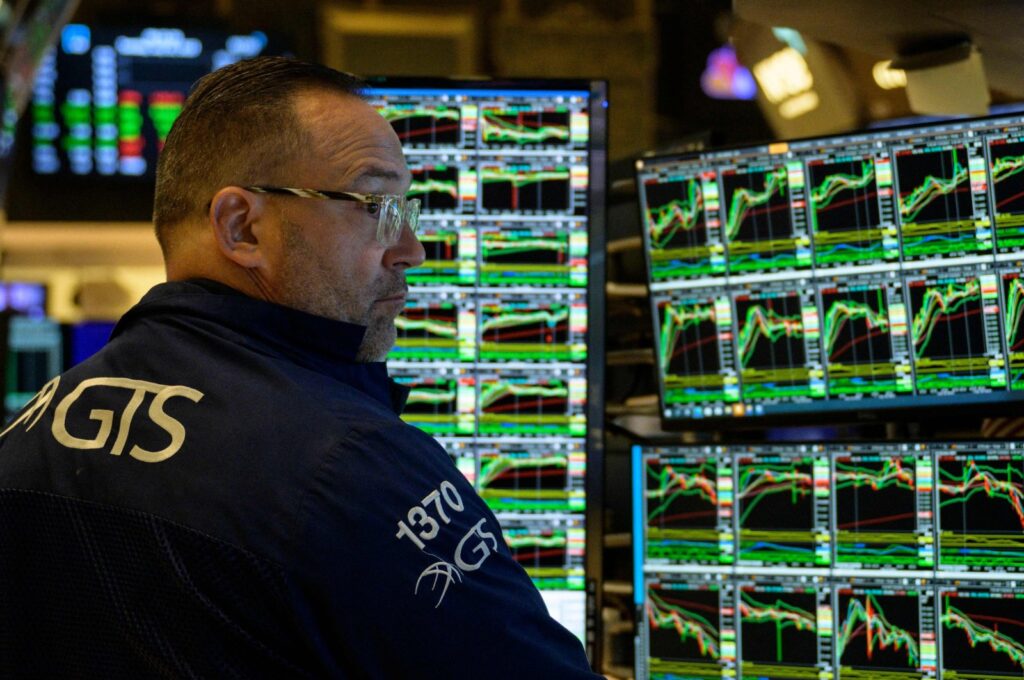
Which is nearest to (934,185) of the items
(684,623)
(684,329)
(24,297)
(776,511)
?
(684,329)

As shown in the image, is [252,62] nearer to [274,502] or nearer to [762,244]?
[274,502]

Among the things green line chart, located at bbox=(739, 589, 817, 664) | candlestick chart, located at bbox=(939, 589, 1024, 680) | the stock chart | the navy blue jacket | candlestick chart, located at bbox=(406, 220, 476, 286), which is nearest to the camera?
the navy blue jacket

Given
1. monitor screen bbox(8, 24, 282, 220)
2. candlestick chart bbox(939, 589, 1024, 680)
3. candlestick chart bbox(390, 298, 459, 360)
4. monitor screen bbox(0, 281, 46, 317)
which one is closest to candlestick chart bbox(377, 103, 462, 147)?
candlestick chart bbox(390, 298, 459, 360)

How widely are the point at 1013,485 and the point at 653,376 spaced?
2.14ft

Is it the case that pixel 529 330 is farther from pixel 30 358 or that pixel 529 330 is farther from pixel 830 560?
pixel 30 358

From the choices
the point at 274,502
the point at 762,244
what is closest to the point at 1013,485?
the point at 762,244

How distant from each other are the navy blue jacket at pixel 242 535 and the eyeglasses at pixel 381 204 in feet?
0.54

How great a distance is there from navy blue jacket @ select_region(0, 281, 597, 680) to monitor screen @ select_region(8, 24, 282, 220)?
294 cm

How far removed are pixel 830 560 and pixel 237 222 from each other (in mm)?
1090

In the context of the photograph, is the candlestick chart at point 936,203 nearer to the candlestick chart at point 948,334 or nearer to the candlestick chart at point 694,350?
the candlestick chart at point 948,334

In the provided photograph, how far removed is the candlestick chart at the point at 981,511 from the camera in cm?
178

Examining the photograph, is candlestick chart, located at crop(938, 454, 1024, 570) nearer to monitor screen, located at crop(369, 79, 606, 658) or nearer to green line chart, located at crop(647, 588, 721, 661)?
green line chart, located at crop(647, 588, 721, 661)

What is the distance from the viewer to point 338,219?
1276 millimetres

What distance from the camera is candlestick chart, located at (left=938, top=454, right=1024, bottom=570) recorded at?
1.78 m
